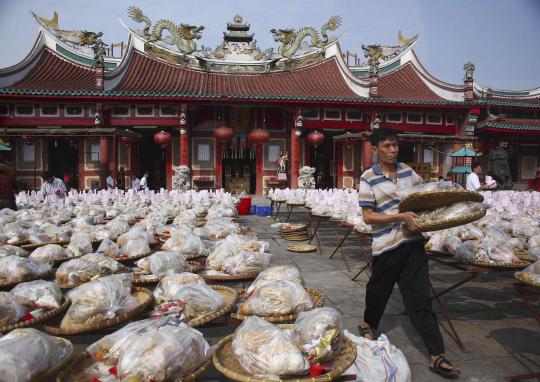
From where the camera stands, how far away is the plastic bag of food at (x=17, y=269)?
3193 mm

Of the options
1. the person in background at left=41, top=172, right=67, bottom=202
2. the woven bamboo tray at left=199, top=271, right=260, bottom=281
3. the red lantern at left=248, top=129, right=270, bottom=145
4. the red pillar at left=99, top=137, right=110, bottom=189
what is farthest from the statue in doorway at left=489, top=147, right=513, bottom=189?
the red pillar at left=99, top=137, right=110, bottom=189

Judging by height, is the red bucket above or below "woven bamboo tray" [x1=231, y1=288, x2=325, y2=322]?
below

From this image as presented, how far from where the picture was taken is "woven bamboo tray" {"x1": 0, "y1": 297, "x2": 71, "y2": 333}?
7.33ft

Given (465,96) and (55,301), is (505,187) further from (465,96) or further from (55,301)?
(55,301)

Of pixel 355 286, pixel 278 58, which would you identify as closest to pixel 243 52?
pixel 278 58

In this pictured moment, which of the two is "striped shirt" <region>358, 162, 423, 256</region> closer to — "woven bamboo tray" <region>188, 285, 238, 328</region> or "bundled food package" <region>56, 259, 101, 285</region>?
"woven bamboo tray" <region>188, 285, 238, 328</region>

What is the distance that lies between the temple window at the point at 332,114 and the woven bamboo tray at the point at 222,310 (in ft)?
50.0

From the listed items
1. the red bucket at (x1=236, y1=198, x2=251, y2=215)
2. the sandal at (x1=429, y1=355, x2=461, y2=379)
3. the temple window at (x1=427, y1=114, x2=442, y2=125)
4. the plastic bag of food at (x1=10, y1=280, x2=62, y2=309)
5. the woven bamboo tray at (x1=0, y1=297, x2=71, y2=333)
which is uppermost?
the temple window at (x1=427, y1=114, x2=442, y2=125)

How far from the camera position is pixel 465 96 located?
58.0ft

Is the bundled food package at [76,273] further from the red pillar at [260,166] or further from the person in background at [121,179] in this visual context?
the red pillar at [260,166]

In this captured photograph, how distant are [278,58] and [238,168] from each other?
18.9ft

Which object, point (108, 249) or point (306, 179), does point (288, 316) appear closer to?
point (108, 249)

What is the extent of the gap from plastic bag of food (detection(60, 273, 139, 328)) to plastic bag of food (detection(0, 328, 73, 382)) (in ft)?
1.47

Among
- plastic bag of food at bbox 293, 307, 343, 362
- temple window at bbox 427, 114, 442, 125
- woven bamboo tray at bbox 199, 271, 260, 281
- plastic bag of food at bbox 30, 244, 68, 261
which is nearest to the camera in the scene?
plastic bag of food at bbox 293, 307, 343, 362
